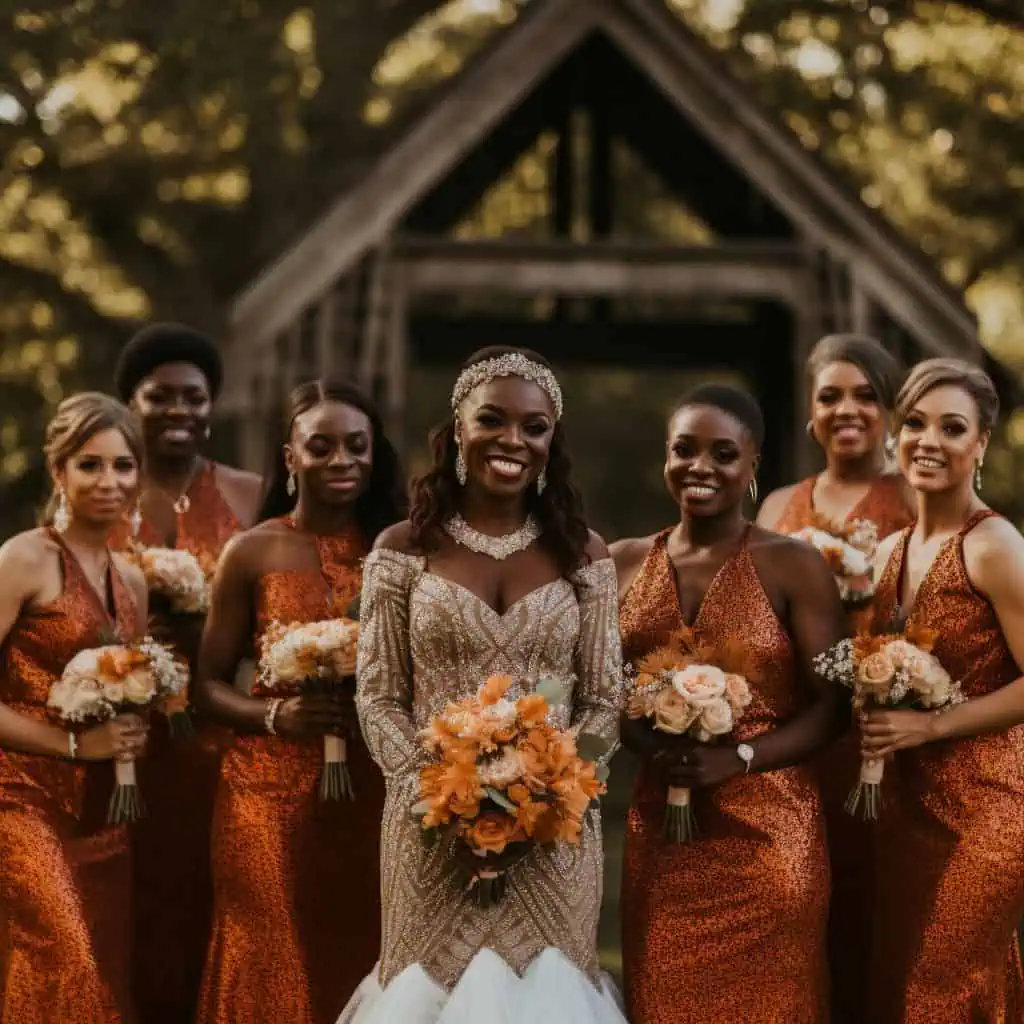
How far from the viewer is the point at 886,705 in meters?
6.50

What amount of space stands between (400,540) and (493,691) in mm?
690

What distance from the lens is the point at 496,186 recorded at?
18516mm

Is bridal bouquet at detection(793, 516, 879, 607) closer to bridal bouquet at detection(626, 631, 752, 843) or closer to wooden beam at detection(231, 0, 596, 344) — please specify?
bridal bouquet at detection(626, 631, 752, 843)

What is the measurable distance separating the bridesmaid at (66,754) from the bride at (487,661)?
1312mm

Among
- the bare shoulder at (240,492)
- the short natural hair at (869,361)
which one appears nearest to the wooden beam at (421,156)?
the bare shoulder at (240,492)

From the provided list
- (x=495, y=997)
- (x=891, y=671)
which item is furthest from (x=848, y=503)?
(x=495, y=997)

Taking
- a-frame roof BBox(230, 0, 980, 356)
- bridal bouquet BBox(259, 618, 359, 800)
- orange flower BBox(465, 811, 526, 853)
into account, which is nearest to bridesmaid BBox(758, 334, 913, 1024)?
bridal bouquet BBox(259, 618, 359, 800)

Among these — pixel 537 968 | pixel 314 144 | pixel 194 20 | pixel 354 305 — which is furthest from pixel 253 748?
pixel 314 144

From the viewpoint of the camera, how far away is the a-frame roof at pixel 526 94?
12008 millimetres

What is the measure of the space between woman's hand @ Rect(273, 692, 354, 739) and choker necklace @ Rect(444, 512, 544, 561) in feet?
3.45

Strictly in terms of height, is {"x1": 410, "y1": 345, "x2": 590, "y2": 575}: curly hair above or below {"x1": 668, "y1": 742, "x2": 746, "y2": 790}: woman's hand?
above

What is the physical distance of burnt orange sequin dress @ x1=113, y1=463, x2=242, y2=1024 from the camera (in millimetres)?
7906

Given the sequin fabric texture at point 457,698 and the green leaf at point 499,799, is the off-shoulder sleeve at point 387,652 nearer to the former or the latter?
the sequin fabric texture at point 457,698

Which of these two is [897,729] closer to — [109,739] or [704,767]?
[704,767]
